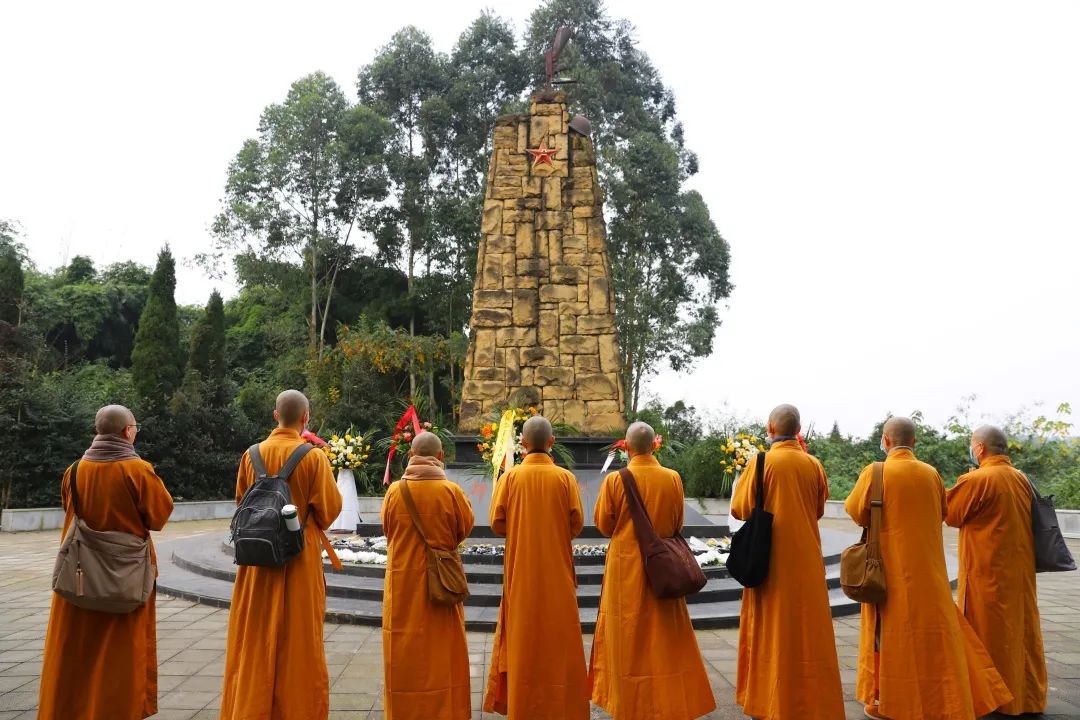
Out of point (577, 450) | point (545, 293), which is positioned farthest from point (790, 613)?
point (545, 293)

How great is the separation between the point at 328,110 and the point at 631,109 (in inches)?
349

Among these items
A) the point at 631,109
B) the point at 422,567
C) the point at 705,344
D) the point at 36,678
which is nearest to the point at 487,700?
the point at 422,567

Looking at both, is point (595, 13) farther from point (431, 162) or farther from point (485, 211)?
point (485, 211)

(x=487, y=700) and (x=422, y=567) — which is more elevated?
(x=422, y=567)

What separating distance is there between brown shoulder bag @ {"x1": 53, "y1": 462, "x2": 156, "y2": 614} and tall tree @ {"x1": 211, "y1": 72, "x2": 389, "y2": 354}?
1875 centimetres

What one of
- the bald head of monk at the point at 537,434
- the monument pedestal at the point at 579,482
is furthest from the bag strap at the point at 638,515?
the monument pedestal at the point at 579,482

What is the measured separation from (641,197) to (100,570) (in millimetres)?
18858

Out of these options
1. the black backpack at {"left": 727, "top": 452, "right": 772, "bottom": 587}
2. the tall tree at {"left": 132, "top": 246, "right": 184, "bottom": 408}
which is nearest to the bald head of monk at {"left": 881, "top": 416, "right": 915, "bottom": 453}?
the black backpack at {"left": 727, "top": 452, "right": 772, "bottom": 587}

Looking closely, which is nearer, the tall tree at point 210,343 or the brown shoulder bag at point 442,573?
the brown shoulder bag at point 442,573

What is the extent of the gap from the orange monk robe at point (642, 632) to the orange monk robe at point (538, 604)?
142mm

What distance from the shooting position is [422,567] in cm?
361

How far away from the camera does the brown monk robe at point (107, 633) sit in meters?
3.48

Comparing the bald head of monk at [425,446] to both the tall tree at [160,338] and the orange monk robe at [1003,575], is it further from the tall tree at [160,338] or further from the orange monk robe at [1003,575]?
the tall tree at [160,338]

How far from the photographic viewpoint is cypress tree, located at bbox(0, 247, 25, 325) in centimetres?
2002
